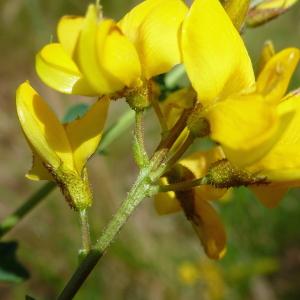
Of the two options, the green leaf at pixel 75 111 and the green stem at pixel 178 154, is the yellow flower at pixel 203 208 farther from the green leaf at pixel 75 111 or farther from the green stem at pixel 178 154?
the green leaf at pixel 75 111

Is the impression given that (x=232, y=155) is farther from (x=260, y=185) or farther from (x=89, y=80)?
(x=89, y=80)

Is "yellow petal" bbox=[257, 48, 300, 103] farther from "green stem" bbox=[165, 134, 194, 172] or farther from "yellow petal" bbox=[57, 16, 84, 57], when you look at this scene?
"yellow petal" bbox=[57, 16, 84, 57]

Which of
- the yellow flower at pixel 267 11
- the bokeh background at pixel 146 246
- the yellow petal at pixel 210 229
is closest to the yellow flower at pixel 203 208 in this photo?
the yellow petal at pixel 210 229

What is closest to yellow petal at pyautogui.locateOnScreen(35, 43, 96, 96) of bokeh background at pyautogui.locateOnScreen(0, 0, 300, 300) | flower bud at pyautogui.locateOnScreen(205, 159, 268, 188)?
flower bud at pyautogui.locateOnScreen(205, 159, 268, 188)

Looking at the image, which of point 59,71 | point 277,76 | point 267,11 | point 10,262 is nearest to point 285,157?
point 277,76

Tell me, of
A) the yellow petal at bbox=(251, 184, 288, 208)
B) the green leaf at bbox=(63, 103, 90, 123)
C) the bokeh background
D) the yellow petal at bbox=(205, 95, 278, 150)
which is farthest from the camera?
the bokeh background

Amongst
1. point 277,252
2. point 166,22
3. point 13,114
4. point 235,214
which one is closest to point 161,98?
point 166,22

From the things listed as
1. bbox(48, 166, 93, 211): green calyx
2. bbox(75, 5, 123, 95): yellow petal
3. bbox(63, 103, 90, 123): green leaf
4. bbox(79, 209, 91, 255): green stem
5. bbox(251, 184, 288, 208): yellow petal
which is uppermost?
bbox(75, 5, 123, 95): yellow petal
